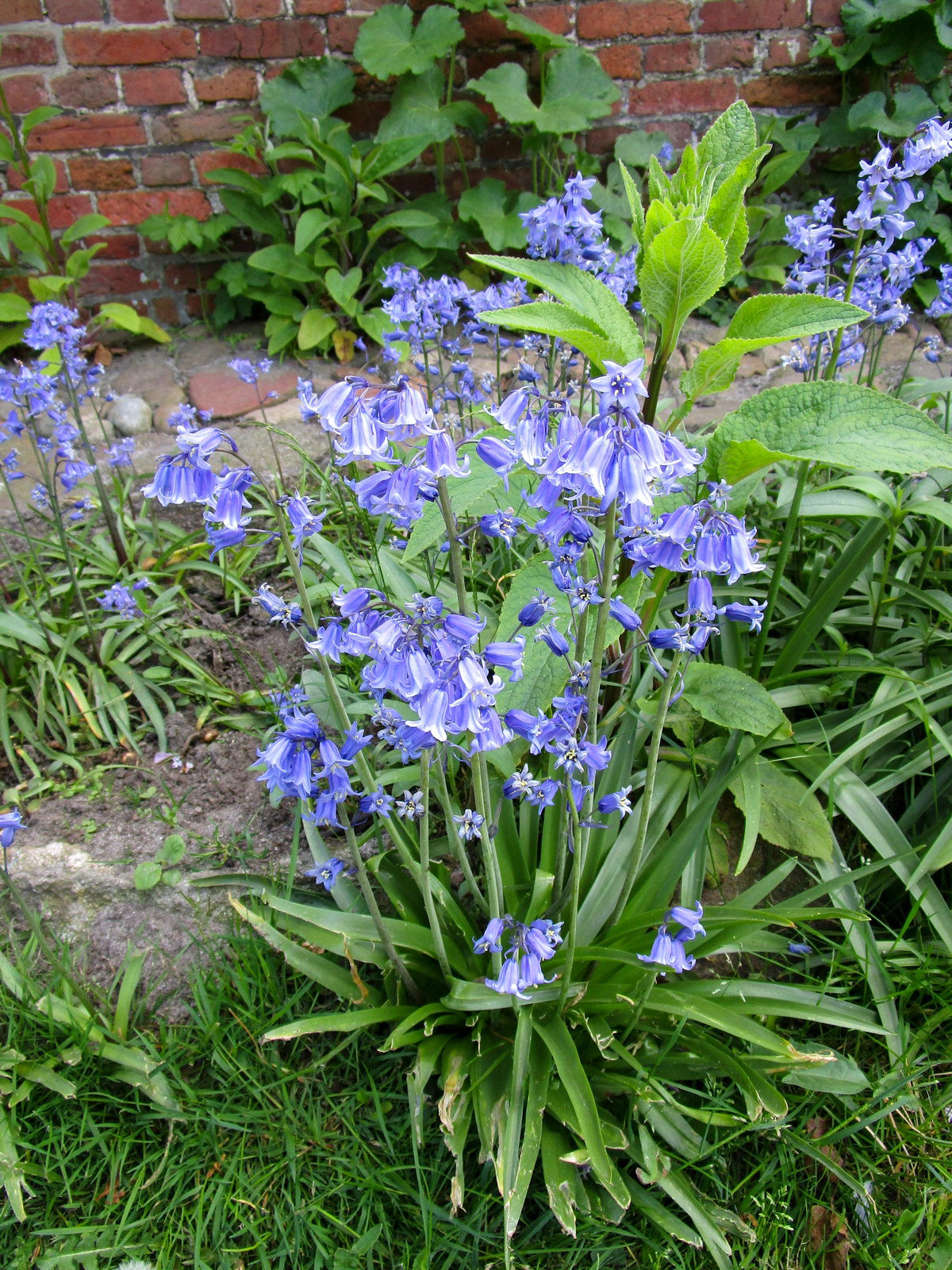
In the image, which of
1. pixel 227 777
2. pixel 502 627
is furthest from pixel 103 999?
pixel 502 627

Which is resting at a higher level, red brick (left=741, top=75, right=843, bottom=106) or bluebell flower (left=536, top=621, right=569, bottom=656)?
red brick (left=741, top=75, right=843, bottom=106)

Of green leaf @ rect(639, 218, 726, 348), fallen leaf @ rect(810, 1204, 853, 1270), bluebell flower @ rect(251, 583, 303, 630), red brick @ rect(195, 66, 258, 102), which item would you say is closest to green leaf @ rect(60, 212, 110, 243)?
red brick @ rect(195, 66, 258, 102)

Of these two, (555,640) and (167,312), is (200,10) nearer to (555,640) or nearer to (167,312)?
(167,312)

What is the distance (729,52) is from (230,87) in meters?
2.65

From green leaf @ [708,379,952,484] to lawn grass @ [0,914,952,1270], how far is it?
1271 millimetres

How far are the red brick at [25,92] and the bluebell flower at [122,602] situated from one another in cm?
300

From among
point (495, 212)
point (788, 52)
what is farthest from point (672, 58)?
point (495, 212)

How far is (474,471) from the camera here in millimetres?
1974

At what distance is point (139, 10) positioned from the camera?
169 inches

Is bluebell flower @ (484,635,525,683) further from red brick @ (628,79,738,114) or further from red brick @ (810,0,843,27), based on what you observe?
red brick @ (810,0,843,27)

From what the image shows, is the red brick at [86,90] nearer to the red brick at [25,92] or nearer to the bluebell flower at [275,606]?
the red brick at [25,92]

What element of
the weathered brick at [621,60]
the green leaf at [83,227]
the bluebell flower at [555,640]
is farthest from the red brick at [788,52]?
the bluebell flower at [555,640]

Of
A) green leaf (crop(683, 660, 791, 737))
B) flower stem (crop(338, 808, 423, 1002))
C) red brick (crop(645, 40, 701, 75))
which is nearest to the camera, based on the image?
flower stem (crop(338, 808, 423, 1002))

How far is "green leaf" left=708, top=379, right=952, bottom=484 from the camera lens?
1619 millimetres
